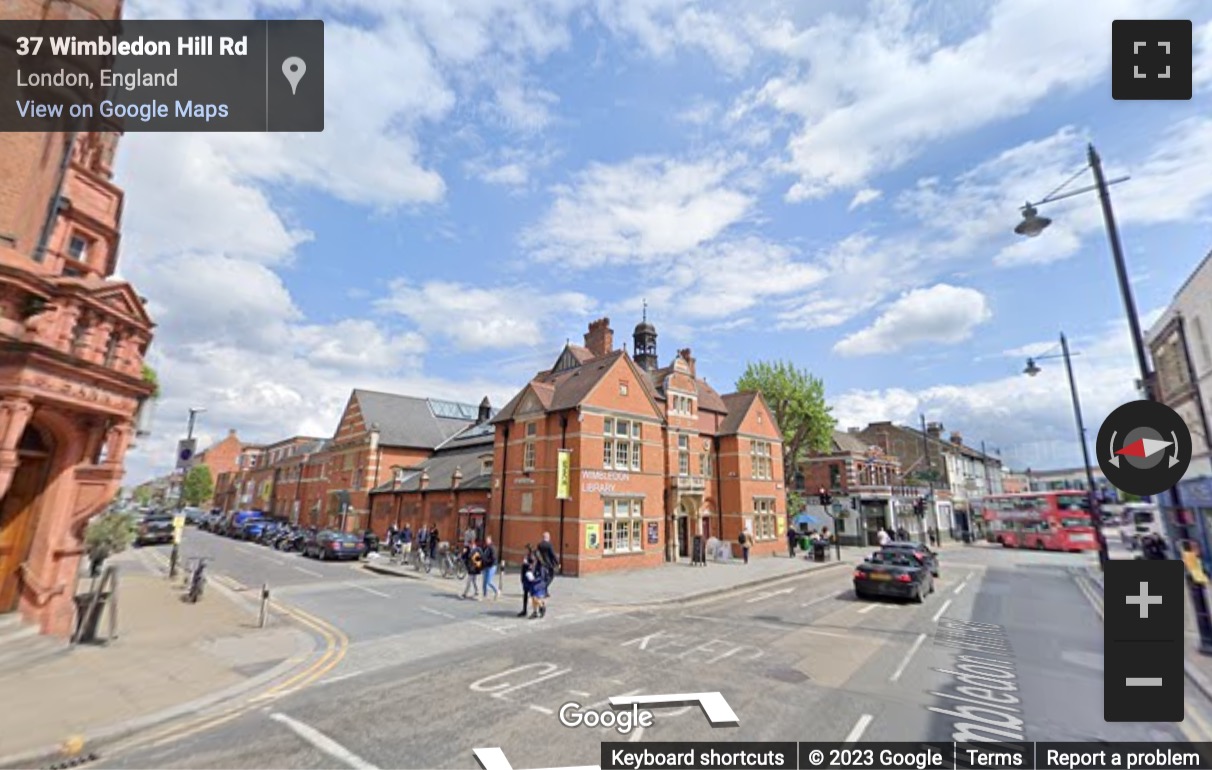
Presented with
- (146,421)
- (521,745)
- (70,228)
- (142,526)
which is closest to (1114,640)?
(521,745)

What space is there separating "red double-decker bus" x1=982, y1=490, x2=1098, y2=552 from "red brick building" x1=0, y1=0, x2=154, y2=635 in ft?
170

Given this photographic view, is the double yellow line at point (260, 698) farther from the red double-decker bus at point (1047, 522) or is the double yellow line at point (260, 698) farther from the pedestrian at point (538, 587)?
the red double-decker bus at point (1047, 522)

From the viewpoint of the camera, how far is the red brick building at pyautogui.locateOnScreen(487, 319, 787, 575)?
2431 centimetres

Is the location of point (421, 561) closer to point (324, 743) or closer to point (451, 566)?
point (451, 566)

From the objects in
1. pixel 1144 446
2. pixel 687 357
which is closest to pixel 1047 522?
pixel 687 357

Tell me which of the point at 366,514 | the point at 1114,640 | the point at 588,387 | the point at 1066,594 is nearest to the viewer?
the point at 1114,640

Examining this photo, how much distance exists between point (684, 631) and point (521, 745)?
7.10 meters

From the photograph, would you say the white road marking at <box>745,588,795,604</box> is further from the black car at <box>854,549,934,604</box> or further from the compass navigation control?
the compass navigation control

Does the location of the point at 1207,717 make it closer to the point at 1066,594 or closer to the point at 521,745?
the point at 521,745

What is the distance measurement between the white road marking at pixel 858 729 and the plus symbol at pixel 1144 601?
10.8ft

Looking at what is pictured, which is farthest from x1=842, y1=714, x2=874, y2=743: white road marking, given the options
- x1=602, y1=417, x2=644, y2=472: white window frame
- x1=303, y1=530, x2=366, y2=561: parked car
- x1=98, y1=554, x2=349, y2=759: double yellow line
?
x1=303, y1=530, x2=366, y2=561: parked car

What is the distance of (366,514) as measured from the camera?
40.0 metres

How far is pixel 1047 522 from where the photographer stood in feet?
130

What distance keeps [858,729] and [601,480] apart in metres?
18.4
